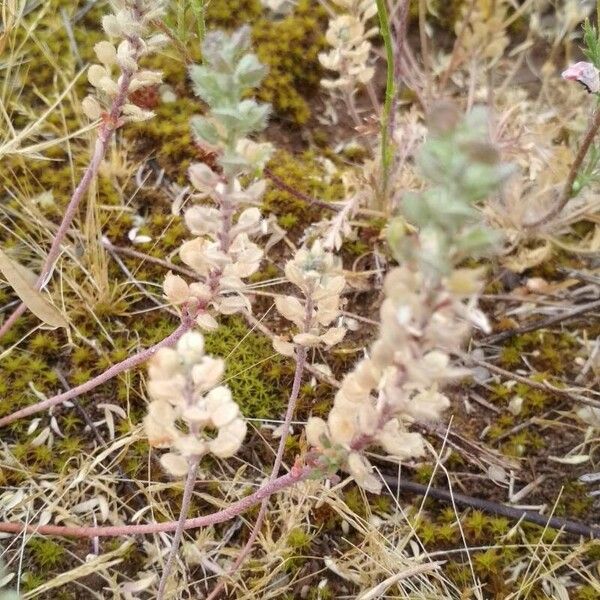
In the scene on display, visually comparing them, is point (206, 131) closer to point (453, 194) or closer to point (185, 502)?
point (453, 194)

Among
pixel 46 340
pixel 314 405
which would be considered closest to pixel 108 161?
pixel 46 340

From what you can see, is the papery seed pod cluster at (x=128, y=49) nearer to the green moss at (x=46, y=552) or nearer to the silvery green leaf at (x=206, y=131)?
the silvery green leaf at (x=206, y=131)

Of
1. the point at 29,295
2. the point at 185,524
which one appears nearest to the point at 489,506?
the point at 185,524

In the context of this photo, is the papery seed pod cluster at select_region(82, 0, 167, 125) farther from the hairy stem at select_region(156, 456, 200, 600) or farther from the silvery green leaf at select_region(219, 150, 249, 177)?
the hairy stem at select_region(156, 456, 200, 600)

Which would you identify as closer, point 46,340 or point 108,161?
point 46,340

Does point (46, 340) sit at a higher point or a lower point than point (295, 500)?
higher

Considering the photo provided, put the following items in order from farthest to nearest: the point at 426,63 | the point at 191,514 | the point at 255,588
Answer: the point at 426,63 → the point at 191,514 → the point at 255,588

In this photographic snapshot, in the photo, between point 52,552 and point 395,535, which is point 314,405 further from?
point 52,552
